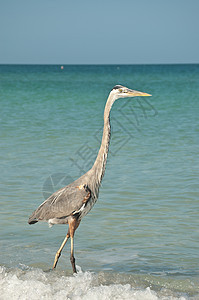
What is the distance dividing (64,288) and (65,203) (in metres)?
0.87

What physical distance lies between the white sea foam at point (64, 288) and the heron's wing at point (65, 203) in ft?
2.08

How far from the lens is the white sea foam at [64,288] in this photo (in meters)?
5.07

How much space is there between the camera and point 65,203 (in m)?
5.43

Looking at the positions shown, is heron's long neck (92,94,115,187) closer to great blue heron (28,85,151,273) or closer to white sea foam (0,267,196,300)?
great blue heron (28,85,151,273)

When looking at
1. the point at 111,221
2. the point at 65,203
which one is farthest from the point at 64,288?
the point at 111,221

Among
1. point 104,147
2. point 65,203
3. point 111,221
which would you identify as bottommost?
point 111,221

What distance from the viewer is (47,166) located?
1067 centimetres

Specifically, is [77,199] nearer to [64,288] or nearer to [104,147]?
[104,147]

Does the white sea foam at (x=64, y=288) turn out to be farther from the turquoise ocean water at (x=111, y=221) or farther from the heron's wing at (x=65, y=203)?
the heron's wing at (x=65, y=203)

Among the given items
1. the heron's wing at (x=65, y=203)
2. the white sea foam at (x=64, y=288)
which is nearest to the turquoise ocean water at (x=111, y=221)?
the white sea foam at (x=64, y=288)

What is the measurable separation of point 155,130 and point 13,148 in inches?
216

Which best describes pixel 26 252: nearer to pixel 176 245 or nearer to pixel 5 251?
pixel 5 251

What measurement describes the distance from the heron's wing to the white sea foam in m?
0.63

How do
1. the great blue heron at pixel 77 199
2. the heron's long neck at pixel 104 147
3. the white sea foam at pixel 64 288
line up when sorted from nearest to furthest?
1. the white sea foam at pixel 64 288
2. the heron's long neck at pixel 104 147
3. the great blue heron at pixel 77 199
